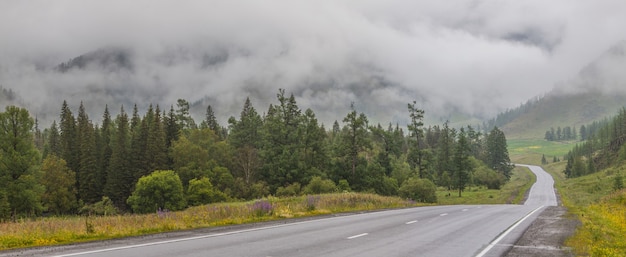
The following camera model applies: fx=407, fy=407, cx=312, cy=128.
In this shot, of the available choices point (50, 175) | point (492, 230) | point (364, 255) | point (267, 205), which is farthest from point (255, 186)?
point (364, 255)

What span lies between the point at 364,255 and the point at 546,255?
599 centimetres

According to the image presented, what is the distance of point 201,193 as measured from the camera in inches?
2682

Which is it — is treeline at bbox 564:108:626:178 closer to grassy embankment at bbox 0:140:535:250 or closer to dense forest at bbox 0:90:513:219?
dense forest at bbox 0:90:513:219

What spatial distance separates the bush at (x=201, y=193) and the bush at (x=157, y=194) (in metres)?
2.06

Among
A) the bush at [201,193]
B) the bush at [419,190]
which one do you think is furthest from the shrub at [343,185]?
the bush at [201,193]

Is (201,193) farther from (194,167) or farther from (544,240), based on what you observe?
(544,240)

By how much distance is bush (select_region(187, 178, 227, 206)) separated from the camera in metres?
68.1

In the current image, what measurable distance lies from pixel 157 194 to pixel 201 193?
7.13 metres

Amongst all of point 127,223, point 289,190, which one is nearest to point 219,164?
point 289,190

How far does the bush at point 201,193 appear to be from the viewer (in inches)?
2680

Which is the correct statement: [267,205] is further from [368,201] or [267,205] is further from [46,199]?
[46,199]

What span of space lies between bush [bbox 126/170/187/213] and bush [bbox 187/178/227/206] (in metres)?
2.06

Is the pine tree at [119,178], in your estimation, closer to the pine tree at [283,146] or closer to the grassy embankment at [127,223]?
the pine tree at [283,146]

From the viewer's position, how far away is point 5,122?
62750 millimetres
